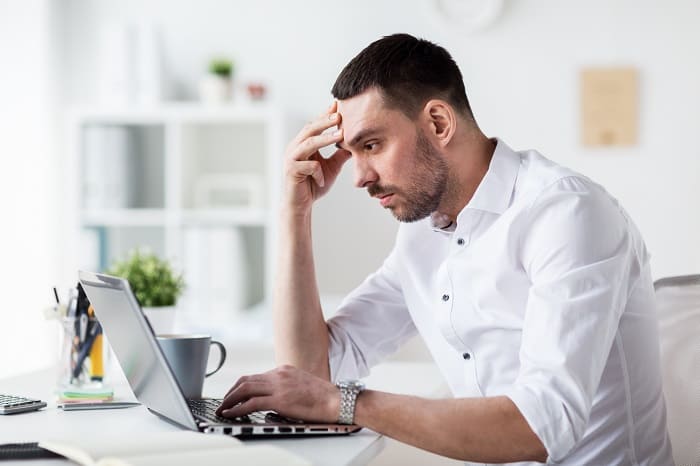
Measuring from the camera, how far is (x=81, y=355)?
1443mm

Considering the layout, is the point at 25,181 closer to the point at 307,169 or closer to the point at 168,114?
the point at 168,114

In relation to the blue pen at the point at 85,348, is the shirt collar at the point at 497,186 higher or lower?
higher

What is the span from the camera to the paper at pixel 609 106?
322cm

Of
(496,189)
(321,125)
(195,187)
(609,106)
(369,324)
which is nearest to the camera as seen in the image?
(496,189)

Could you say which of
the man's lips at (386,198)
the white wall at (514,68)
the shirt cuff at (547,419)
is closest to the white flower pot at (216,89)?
the white wall at (514,68)

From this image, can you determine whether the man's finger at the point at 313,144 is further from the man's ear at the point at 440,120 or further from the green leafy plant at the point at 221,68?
the green leafy plant at the point at 221,68

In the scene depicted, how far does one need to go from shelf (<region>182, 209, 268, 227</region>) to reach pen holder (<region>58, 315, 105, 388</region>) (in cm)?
182

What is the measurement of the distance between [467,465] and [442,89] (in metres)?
0.64

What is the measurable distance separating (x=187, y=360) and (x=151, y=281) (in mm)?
441

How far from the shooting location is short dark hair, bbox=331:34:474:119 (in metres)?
1.46

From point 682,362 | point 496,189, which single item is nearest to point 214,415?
point 496,189

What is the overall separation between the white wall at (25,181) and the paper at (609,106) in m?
2.06

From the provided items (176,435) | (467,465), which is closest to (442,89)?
(467,465)

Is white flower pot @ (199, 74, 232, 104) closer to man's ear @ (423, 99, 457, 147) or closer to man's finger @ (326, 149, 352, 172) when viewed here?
man's finger @ (326, 149, 352, 172)
